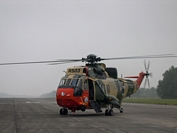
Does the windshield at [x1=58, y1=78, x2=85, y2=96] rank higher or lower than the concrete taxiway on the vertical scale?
higher

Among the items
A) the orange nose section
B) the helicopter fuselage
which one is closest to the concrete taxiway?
the orange nose section

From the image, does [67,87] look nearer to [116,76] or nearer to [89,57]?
[89,57]

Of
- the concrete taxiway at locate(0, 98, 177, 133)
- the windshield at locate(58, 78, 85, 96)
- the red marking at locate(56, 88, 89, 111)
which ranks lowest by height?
the concrete taxiway at locate(0, 98, 177, 133)

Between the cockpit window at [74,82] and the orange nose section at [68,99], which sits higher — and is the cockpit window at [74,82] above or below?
above

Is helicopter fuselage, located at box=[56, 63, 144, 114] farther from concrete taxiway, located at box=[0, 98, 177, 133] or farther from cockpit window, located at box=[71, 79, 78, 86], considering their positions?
concrete taxiway, located at box=[0, 98, 177, 133]

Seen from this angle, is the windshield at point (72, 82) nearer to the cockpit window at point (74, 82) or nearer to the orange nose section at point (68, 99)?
the cockpit window at point (74, 82)

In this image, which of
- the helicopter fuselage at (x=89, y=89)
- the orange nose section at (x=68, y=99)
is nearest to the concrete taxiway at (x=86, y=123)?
the orange nose section at (x=68, y=99)

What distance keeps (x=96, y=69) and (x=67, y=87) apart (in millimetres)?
3720

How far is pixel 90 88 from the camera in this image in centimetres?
2809

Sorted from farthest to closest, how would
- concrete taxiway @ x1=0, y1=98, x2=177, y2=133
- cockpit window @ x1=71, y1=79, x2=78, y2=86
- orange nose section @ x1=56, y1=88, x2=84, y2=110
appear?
1. cockpit window @ x1=71, y1=79, x2=78, y2=86
2. orange nose section @ x1=56, y1=88, x2=84, y2=110
3. concrete taxiway @ x1=0, y1=98, x2=177, y2=133

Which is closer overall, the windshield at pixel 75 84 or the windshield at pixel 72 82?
the windshield at pixel 75 84

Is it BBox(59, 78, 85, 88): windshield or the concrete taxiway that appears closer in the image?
the concrete taxiway

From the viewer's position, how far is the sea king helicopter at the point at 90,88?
86.7 feet

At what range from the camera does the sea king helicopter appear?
26.4m
